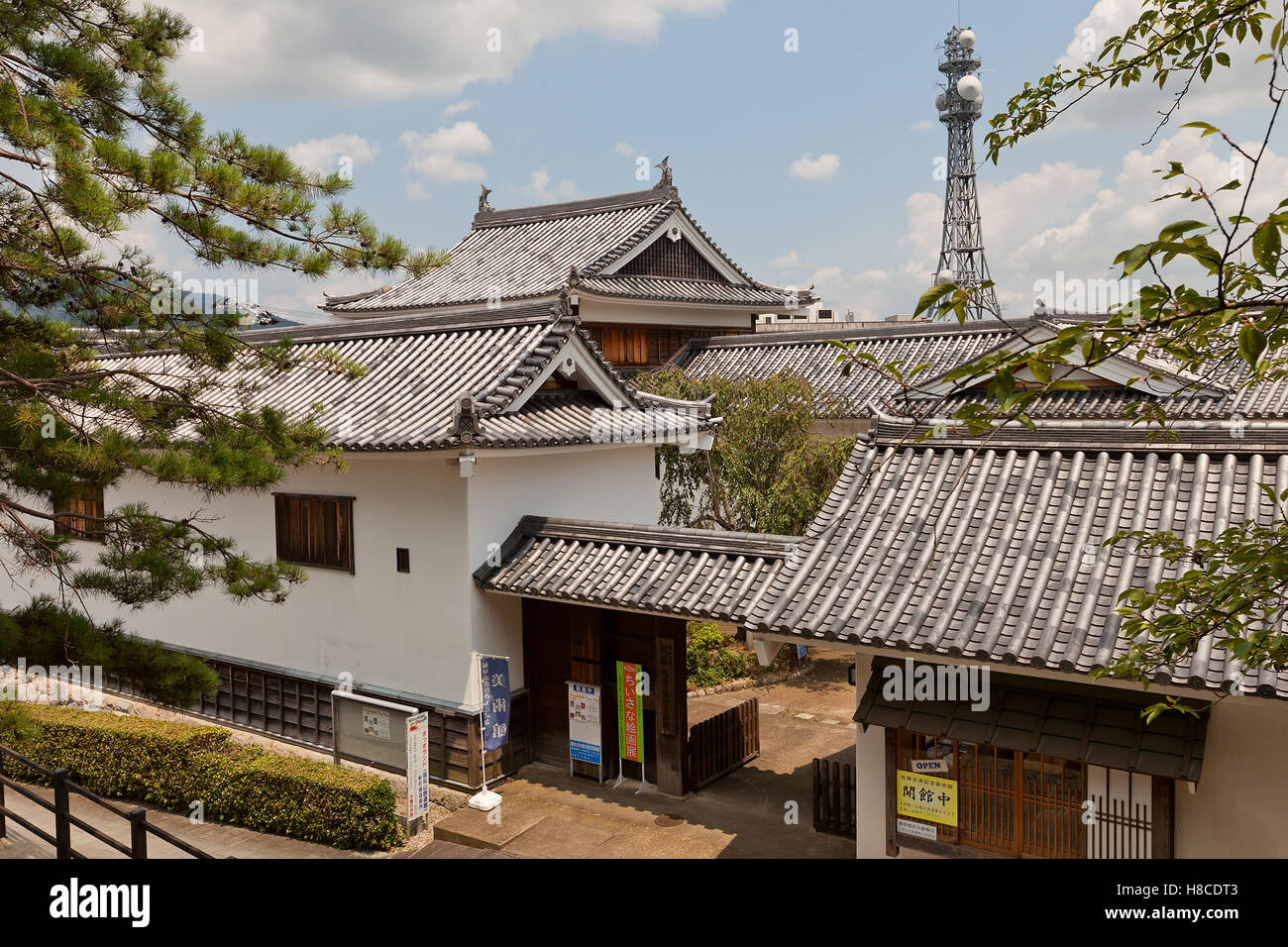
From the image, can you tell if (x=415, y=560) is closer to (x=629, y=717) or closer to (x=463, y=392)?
(x=463, y=392)

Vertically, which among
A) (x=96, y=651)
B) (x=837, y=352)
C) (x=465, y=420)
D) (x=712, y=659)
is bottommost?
(x=712, y=659)

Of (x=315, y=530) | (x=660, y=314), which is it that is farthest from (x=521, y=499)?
(x=660, y=314)

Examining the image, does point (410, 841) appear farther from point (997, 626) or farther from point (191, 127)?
point (191, 127)

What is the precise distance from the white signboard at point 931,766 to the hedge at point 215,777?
6467 millimetres

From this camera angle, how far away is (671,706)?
39.8 ft

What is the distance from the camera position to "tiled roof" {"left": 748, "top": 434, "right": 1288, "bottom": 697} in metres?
7.82

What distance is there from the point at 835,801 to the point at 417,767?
5.31 meters

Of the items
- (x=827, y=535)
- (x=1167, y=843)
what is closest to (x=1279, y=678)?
(x=1167, y=843)

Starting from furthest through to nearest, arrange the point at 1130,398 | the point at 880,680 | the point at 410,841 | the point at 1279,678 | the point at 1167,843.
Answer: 1. the point at 1130,398
2. the point at 410,841
3. the point at 880,680
4. the point at 1167,843
5. the point at 1279,678

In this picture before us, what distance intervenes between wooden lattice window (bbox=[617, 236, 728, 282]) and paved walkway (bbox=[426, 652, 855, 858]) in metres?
16.9

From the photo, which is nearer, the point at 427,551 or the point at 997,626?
the point at 997,626

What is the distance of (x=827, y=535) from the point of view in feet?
32.1

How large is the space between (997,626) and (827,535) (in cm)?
223

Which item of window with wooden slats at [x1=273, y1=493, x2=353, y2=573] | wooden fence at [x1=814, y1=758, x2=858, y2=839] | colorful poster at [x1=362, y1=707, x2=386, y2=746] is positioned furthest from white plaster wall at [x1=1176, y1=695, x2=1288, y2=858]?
window with wooden slats at [x1=273, y1=493, x2=353, y2=573]
